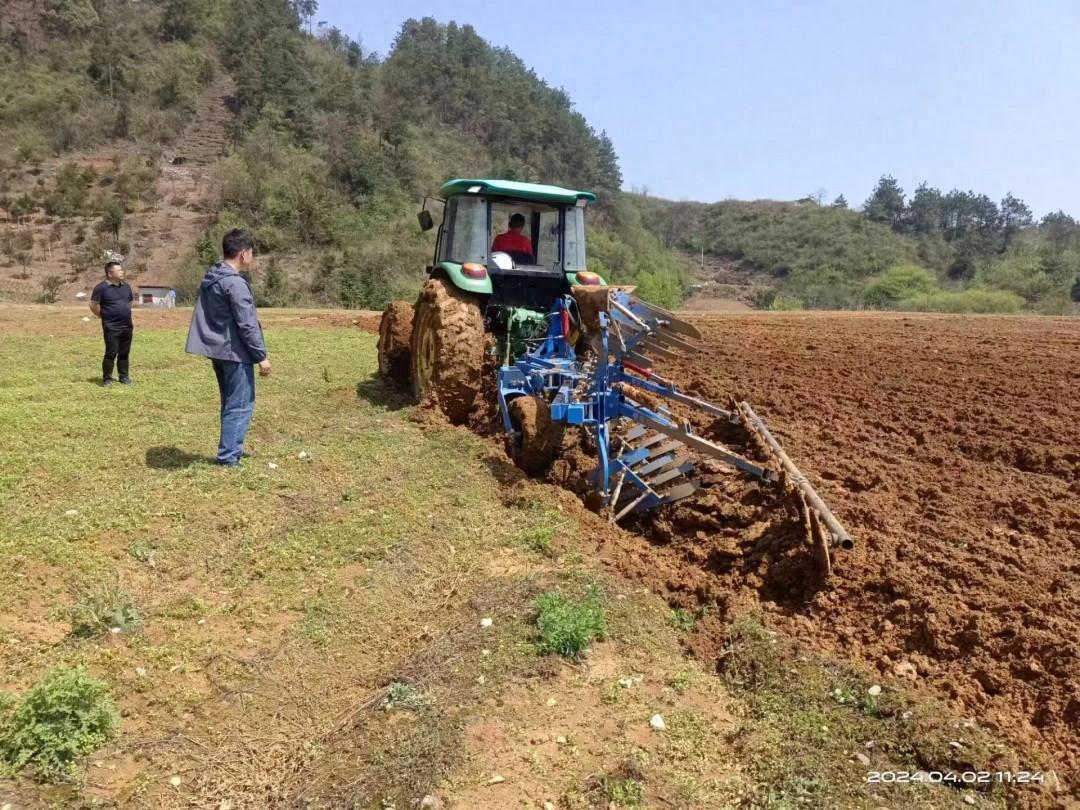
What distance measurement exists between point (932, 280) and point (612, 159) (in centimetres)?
3015

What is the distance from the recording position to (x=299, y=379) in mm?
8977

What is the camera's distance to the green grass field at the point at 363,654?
2.81 m

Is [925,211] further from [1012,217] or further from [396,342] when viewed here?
[396,342]

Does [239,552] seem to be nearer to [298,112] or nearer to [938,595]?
[938,595]

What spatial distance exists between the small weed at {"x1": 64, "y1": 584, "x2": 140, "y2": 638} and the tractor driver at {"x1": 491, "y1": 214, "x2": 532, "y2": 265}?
471 centimetres

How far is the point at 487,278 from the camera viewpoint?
6.78 m

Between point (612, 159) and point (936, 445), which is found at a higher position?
point (612, 159)

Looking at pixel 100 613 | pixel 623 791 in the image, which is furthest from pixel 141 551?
pixel 623 791

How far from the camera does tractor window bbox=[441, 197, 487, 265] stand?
7.01m

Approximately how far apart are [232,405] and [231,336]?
1.59 ft

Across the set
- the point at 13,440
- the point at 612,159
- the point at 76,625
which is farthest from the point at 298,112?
the point at 76,625

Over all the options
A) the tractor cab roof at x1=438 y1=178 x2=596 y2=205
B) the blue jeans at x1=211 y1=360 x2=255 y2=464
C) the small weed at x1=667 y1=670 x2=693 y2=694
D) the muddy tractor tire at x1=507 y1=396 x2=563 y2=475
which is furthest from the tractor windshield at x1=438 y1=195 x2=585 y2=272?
the small weed at x1=667 y1=670 x2=693 y2=694

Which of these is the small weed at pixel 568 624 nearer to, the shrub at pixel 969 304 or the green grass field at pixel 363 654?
the green grass field at pixel 363 654

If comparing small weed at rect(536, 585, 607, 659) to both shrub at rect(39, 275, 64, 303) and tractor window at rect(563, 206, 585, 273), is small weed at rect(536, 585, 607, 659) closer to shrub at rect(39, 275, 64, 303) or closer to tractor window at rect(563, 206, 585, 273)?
tractor window at rect(563, 206, 585, 273)
